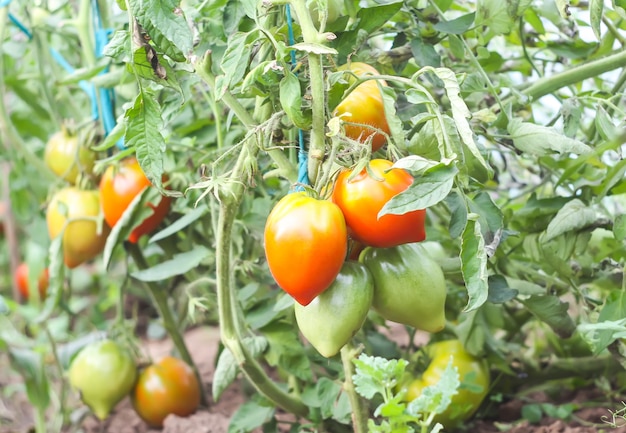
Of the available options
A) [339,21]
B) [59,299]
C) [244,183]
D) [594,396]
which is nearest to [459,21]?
[339,21]

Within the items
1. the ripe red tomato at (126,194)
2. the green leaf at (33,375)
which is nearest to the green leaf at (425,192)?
the ripe red tomato at (126,194)

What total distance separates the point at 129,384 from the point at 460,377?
2.04ft

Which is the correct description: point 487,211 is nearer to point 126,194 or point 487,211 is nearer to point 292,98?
point 292,98

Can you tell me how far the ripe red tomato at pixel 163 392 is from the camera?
4.52 feet

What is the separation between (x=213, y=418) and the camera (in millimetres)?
1332

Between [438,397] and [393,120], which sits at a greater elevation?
[393,120]

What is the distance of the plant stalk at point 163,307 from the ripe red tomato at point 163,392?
0.06 meters

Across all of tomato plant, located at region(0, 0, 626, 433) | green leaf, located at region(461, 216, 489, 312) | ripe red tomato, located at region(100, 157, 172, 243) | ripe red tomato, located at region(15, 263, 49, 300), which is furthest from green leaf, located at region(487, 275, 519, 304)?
ripe red tomato, located at region(15, 263, 49, 300)

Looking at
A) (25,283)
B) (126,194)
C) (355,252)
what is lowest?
(25,283)

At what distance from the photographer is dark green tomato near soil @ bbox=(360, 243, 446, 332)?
76cm

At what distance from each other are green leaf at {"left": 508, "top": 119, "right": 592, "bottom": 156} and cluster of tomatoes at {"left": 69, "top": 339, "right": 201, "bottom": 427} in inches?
31.9

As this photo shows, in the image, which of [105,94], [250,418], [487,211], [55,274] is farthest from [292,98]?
[55,274]

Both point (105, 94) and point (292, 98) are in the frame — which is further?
point (105, 94)

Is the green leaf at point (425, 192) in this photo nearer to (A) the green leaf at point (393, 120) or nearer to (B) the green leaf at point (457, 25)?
(A) the green leaf at point (393, 120)
